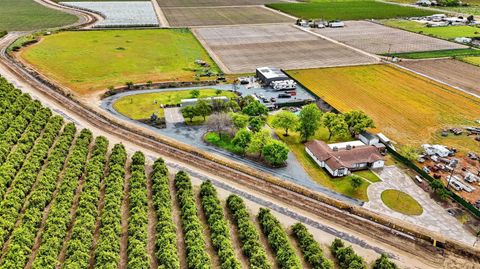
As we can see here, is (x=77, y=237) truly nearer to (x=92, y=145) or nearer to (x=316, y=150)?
(x=92, y=145)

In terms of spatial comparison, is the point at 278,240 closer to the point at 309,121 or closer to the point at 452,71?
the point at 309,121

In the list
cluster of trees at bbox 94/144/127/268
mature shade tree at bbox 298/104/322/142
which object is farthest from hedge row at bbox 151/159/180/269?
mature shade tree at bbox 298/104/322/142

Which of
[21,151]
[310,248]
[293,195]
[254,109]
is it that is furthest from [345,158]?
[21,151]

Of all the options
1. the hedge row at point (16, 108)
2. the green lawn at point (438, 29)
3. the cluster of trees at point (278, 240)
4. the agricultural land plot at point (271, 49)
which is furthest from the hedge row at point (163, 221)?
the green lawn at point (438, 29)

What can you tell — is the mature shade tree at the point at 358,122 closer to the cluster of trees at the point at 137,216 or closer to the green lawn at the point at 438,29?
the cluster of trees at the point at 137,216

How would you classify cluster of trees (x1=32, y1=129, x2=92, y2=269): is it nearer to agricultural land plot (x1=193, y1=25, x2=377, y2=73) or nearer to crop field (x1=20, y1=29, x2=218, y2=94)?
crop field (x1=20, y1=29, x2=218, y2=94)
